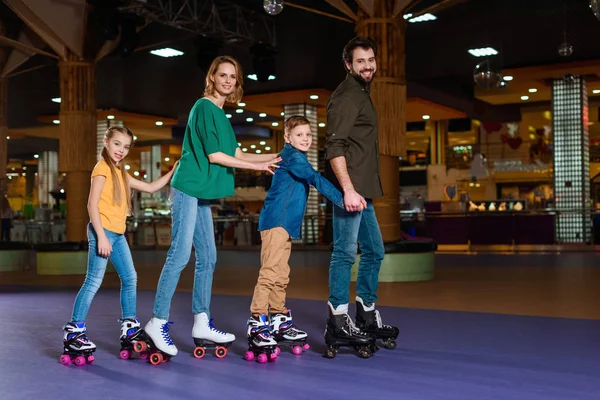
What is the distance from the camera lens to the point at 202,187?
12.1 ft

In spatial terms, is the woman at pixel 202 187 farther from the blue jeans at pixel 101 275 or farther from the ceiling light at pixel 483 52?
the ceiling light at pixel 483 52

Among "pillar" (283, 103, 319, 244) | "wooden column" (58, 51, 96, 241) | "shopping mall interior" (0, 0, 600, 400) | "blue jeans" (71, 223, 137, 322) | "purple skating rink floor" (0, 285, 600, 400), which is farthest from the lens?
"pillar" (283, 103, 319, 244)

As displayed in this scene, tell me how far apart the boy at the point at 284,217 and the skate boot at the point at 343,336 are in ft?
0.57

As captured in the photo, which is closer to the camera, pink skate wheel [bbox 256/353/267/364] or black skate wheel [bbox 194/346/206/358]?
pink skate wheel [bbox 256/353/267/364]

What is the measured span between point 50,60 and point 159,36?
2.13m

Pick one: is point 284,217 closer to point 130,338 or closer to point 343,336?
point 343,336

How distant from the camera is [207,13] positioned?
13.9 metres

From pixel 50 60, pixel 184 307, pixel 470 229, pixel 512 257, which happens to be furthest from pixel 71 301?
pixel 470 229

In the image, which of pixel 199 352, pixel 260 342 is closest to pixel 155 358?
pixel 199 352

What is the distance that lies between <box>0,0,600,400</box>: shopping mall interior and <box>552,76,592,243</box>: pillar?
4 cm

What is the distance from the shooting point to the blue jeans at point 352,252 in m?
3.78

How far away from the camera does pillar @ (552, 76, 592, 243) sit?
1645 centimetres

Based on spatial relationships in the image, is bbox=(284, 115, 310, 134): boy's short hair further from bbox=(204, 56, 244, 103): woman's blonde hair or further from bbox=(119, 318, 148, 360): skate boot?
bbox=(119, 318, 148, 360): skate boot

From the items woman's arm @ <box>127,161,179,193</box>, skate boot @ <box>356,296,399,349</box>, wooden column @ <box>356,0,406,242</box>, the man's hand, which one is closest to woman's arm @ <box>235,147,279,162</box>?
the man's hand
